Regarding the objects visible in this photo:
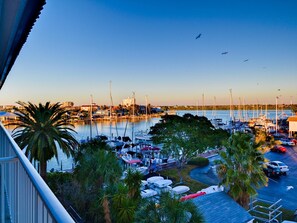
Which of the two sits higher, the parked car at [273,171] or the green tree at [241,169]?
the green tree at [241,169]

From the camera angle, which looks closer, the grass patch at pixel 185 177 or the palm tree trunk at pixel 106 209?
the palm tree trunk at pixel 106 209

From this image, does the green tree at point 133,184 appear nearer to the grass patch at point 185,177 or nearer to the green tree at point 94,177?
the green tree at point 94,177

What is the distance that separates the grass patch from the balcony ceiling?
20202mm

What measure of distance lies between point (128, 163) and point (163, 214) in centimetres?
2291

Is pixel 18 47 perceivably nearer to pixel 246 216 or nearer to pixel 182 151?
pixel 246 216

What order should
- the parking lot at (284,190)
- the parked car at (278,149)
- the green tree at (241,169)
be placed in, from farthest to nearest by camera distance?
the parked car at (278,149), the parking lot at (284,190), the green tree at (241,169)

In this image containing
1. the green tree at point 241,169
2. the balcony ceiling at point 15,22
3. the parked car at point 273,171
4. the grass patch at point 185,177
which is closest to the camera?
the balcony ceiling at point 15,22

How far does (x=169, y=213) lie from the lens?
8695 millimetres

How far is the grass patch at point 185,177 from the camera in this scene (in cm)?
2236

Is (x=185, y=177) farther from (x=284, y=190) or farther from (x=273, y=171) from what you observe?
(x=273, y=171)

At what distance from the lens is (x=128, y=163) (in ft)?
103

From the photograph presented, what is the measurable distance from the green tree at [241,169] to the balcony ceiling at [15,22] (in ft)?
45.0

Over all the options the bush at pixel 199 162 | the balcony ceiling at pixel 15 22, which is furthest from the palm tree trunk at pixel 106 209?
the bush at pixel 199 162

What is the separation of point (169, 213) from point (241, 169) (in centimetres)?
781
